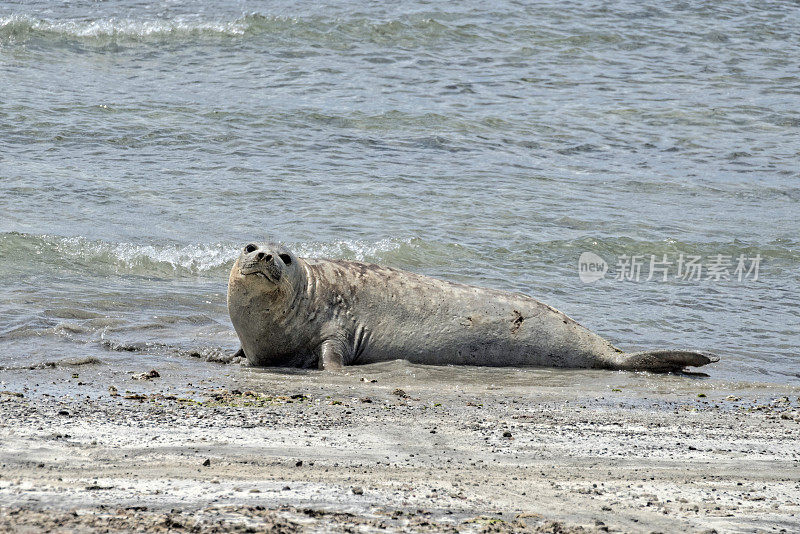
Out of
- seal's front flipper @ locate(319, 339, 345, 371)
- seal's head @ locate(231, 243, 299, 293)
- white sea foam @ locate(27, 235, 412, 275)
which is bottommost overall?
seal's front flipper @ locate(319, 339, 345, 371)

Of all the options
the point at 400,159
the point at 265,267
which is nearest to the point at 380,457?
the point at 265,267

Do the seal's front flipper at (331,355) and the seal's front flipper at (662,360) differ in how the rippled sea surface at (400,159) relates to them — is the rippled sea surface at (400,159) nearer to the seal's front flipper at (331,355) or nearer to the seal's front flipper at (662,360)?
the seal's front flipper at (662,360)

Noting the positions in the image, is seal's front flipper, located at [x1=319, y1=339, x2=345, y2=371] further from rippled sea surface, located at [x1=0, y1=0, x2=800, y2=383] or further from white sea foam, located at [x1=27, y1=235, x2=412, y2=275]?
white sea foam, located at [x1=27, y1=235, x2=412, y2=275]

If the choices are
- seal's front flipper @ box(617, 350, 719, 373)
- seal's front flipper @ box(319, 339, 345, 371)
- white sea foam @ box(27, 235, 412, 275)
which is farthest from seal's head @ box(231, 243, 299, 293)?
white sea foam @ box(27, 235, 412, 275)

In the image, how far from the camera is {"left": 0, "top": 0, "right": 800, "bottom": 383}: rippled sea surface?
8141 mm

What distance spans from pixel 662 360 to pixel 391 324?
167 centimetres

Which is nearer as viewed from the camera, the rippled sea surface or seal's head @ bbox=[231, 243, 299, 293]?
seal's head @ bbox=[231, 243, 299, 293]

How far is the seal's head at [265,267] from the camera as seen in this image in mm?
6328

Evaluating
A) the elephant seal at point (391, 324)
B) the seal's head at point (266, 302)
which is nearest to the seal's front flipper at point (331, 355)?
the elephant seal at point (391, 324)

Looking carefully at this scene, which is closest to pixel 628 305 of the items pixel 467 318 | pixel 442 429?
pixel 467 318

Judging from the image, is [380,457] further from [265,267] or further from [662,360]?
[662,360]

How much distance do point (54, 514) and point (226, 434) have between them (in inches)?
46.0

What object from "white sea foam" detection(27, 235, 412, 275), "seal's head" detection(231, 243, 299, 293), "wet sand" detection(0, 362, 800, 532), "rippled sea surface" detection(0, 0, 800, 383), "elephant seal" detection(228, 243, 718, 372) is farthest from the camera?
"white sea foam" detection(27, 235, 412, 275)

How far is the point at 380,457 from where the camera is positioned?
151 inches
